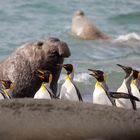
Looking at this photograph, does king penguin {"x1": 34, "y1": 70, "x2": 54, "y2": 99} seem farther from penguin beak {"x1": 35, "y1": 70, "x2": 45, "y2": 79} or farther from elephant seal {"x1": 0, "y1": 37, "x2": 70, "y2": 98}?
elephant seal {"x1": 0, "y1": 37, "x2": 70, "y2": 98}

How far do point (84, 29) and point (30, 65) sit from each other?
8.95 m

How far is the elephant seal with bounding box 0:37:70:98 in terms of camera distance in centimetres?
1141

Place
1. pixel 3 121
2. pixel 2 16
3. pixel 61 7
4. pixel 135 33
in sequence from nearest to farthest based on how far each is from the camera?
1. pixel 3 121
2. pixel 135 33
3. pixel 2 16
4. pixel 61 7

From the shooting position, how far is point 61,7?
84.2 ft

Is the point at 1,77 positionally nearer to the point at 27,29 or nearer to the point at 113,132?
the point at 113,132

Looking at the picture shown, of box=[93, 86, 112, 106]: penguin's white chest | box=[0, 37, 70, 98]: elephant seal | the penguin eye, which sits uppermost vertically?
the penguin eye

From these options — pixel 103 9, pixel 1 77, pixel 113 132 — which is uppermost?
pixel 113 132

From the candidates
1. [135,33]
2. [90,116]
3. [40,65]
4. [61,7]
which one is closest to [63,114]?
[90,116]

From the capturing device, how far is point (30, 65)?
38.3 feet

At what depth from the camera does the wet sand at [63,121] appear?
6.70 meters

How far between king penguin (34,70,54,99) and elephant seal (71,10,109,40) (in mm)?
8718

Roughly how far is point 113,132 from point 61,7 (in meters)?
19.1

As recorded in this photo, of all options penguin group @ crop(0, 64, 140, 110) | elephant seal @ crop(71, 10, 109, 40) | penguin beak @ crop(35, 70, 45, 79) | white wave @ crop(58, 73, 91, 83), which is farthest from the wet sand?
elephant seal @ crop(71, 10, 109, 40)

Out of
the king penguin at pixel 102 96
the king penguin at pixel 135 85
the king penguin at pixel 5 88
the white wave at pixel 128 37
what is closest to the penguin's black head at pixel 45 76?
the king penguin at pixel 5 88
